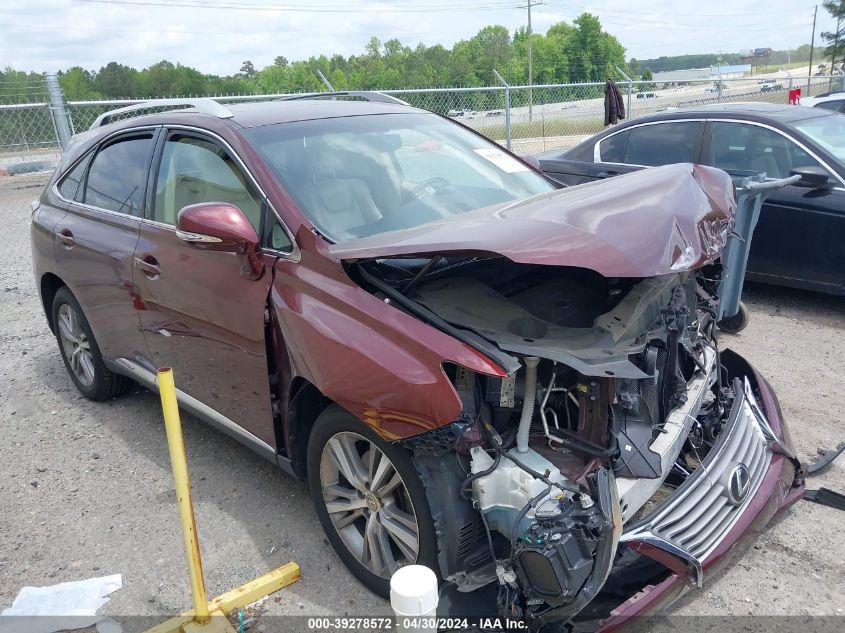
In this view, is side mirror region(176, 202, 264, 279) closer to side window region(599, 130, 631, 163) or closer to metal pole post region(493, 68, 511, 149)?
side window region(599, 130, 631, 163)

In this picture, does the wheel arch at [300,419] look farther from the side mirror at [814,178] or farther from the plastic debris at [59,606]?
the side mirror at [814,178]

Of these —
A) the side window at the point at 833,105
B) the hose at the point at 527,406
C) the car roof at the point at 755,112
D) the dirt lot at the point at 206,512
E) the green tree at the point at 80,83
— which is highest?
the green tree at the point at 80,83

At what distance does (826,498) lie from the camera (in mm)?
3121

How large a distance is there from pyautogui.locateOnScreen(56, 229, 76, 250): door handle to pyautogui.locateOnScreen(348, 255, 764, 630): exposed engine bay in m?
2.54

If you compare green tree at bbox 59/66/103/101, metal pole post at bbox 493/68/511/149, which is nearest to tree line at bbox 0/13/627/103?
green tree at bbox 59/66/103/101

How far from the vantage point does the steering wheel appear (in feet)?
10.8

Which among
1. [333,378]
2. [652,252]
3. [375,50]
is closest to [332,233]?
[333,378]

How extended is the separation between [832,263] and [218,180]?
4684mm

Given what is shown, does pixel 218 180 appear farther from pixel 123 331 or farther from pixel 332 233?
pixel 123 331

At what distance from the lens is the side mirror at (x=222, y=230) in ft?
9.06

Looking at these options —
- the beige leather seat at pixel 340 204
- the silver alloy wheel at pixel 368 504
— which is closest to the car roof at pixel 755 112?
the beige leather seat at pixel 340 204

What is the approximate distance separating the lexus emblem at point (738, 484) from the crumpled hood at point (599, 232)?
797 mm

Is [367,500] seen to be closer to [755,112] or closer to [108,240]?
[108,240]

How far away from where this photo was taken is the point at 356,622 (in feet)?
8.79
